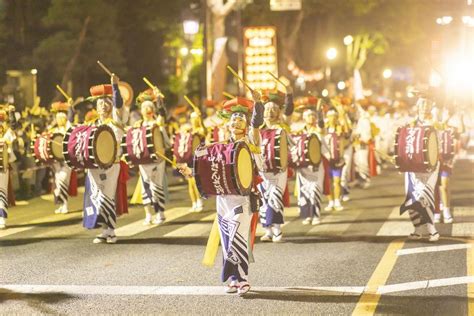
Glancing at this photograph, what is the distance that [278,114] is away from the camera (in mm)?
14172

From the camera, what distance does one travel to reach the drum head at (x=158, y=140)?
15914mm

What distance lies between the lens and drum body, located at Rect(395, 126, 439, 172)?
1343 centimetres

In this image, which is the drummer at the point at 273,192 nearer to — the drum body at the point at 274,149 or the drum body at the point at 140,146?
the drum body at the point at 274,149

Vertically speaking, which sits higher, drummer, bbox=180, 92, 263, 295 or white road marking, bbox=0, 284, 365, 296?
drummer, bbox=180, 92, 263, 295

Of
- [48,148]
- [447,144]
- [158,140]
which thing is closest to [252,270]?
[158,140]

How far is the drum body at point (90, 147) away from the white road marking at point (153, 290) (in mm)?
3416

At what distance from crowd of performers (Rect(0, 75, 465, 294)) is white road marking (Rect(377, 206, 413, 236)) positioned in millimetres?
494

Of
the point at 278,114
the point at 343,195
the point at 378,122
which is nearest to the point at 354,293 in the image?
the point at 278,114

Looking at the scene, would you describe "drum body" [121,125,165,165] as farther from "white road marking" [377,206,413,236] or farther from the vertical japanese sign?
the vertical japanese sign

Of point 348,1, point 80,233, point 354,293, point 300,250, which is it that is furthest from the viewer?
point 348,1

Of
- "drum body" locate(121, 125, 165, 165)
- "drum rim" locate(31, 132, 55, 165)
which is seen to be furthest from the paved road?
"drum rim" locate(31, 132, 55, 165)

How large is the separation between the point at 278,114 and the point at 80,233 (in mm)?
3613

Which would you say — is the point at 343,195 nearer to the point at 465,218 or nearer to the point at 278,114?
the point at 465,218

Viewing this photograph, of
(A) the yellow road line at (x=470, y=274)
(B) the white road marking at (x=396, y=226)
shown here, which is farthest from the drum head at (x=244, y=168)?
(B) the white road marking at (x=396, y=226)
